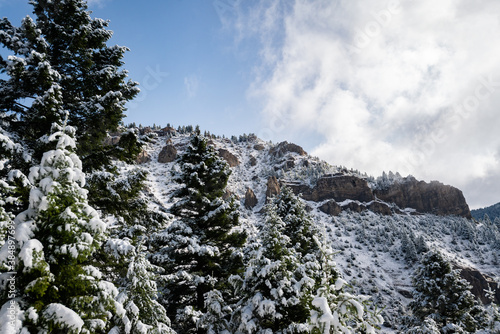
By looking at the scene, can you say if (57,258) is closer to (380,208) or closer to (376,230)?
(376,230)

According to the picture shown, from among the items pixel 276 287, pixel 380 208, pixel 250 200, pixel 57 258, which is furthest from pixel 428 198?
pixel 57 258

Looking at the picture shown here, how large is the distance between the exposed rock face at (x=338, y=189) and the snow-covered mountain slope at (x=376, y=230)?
0.58 meters

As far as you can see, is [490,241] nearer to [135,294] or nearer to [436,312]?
[436,312]

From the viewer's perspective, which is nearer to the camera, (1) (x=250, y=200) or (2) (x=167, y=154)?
(1) (x=250, y=200)

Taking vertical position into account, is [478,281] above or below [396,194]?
below

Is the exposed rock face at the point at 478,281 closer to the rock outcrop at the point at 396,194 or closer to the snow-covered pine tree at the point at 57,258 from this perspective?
the rock outcrop at the point at 396,194

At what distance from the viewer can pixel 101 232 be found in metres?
5.27

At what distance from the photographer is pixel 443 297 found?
17312 millimetres

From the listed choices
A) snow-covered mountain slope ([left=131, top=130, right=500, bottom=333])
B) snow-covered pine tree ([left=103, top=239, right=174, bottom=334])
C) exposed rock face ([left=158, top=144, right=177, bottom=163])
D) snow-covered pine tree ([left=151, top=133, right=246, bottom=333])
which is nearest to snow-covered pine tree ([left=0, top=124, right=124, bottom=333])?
snow-covered pine tree ([left=103, top=239, right=174, bottom=334])

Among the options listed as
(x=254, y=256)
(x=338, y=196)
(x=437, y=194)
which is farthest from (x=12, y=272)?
(x=437, y=194)

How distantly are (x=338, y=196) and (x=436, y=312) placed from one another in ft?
415

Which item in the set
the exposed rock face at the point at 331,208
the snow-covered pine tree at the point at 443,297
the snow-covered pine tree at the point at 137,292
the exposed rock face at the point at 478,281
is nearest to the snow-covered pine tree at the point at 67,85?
the snow-covered pine tree at the point at 137,292

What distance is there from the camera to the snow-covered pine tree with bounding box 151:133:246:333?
1084 centimetres

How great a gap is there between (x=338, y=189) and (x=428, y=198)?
51150 millimetres
